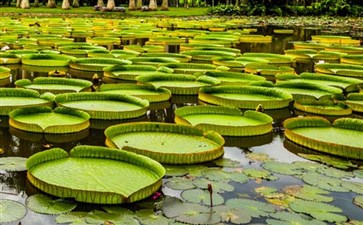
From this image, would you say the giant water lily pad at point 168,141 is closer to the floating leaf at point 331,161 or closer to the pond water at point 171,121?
the pond water at point 171,121

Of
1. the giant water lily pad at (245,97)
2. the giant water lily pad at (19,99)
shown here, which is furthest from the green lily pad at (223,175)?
the giant water lily pad at (19,99)

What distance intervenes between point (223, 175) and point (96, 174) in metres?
1.22

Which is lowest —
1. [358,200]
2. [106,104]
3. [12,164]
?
[358,200]

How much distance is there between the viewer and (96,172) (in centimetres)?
483

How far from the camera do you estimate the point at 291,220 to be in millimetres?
4207

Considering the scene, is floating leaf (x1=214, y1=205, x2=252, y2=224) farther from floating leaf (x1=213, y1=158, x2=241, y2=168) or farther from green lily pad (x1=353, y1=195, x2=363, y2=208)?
floating leaf (x1=213, y1=158, x2=241, y2=168)

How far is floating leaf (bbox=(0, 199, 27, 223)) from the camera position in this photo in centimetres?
411

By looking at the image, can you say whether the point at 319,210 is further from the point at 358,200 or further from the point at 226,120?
the point at 226,120

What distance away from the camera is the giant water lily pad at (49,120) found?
625 cm

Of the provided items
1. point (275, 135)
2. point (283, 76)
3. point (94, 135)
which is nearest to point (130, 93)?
point (94, 135)

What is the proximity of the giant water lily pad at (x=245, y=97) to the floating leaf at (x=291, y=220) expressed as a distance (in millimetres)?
3727

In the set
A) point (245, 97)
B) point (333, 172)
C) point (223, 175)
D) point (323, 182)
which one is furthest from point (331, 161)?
point (245, 97)

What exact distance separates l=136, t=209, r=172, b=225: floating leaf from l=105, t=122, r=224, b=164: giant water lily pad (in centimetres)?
111

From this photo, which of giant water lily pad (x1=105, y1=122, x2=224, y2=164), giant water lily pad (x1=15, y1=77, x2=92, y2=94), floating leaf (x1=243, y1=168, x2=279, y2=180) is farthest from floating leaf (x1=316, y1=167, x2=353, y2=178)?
giant water lily pad (x1=15, y1=77, x2=92, y2=94)
